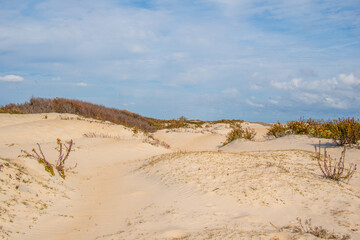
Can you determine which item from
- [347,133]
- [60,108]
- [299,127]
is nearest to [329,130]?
[299,127]

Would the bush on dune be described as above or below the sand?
above

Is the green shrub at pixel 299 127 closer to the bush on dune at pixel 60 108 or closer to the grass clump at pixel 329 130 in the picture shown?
the grass clump at pixel 329 130

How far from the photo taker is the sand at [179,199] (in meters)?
4.80

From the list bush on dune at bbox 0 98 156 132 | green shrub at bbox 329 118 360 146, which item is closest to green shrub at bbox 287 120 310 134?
green shrub at bbox 329 118 360 146

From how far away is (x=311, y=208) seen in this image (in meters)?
5.62

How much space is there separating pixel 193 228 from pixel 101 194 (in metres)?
3.20

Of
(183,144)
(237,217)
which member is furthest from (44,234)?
(183,144)

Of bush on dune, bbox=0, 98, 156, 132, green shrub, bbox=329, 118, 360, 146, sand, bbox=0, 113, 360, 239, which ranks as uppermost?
bush on dune, bbox=0, 98, 156, 132

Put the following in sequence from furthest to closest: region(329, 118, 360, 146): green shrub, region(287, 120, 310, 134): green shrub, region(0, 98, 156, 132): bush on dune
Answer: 1. region(0, 98, 156, 132): bush on dune
2. region(287, 120, 310, 134): green shrub
3. region(329, 118, 360, 146): green shrub

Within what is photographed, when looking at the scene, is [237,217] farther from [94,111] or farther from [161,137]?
[94,111]

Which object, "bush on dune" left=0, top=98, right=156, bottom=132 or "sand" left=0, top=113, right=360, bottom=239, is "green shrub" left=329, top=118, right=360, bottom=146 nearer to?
"sand" left=0, top=113, right=360, bottom=239

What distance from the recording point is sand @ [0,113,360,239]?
15.8ft

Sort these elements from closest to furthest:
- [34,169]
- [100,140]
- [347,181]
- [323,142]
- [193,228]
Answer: [193,228] < [34,169] < [347,181] < [323,142] < [100,140]

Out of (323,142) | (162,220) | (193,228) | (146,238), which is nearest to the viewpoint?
(146,238)
